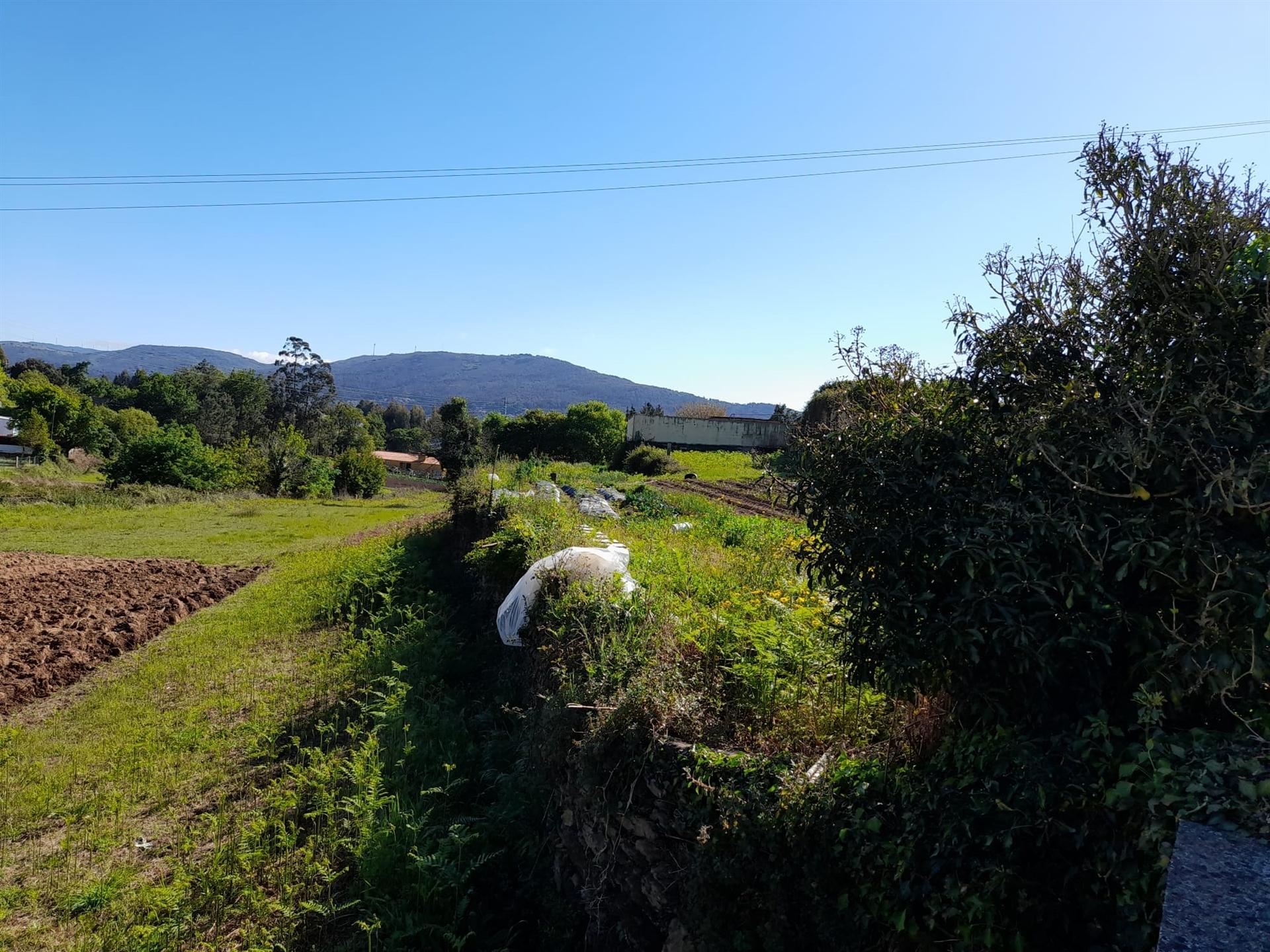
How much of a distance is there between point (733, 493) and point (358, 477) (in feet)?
78.8

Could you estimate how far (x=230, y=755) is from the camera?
6.64 m

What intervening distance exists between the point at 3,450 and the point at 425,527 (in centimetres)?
4885

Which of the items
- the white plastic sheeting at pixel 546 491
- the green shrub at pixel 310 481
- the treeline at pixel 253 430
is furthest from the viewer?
the green shrub at pixel 310 481

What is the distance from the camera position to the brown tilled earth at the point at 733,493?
20094 mm

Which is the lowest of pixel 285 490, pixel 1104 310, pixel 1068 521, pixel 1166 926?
pixel 285 490

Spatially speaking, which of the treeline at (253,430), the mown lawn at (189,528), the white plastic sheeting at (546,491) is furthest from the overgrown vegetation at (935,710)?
the treeline at (253,430)

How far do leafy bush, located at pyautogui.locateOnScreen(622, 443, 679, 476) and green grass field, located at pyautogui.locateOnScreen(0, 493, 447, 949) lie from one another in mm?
25425

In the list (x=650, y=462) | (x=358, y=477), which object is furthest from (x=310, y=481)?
(x=650, y=462)

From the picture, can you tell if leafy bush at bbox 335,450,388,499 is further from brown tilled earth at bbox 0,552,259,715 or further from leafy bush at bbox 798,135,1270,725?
leafy bush at bbox 798,135,1270,725

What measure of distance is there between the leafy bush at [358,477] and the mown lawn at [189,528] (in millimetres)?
10423

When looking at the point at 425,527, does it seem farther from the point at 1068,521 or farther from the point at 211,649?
the point at 1068,521

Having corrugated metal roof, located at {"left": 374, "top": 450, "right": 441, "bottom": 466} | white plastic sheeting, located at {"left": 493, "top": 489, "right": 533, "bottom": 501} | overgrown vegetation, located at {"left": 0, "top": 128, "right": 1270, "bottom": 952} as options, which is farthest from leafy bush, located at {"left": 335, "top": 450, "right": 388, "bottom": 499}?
corrugated metal roof, located at {"left": 374, "top": 450, "right": 441, "bottom": 466}

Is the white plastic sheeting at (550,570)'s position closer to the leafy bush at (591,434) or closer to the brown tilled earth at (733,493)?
the brown tilled earth at (733,493)

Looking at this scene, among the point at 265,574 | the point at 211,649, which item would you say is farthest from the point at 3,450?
the point at 211,649
